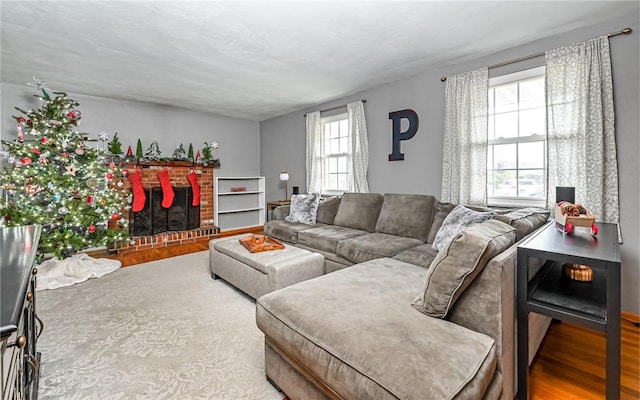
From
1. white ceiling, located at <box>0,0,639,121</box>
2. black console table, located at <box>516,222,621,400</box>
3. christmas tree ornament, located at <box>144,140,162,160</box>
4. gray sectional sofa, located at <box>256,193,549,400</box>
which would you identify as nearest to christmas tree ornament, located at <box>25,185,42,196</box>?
white ceiling, located at <box>0,0,639,121</box>

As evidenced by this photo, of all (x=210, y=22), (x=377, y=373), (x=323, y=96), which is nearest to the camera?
(x=377, y=373)

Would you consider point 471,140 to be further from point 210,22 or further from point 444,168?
point 210,22

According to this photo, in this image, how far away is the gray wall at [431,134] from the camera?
7.65 ft

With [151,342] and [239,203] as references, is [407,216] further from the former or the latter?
[239,203]

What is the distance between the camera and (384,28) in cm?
251

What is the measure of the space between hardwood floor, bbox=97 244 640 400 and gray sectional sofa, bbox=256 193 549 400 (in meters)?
0.22

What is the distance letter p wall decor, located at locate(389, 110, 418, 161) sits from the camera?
3.71m

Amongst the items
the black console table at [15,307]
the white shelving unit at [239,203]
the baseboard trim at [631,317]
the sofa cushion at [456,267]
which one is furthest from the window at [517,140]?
the white shelving unit at [239,203]

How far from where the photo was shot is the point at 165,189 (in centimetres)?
493

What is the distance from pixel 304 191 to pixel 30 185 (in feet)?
12.2

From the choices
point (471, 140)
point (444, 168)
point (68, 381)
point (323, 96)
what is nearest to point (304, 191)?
point (323, 96)

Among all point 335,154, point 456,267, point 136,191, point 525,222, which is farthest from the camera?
point 335,154

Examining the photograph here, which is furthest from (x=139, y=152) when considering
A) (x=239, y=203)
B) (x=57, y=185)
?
(x=239, y=203)

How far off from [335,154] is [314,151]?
41 centimetres
